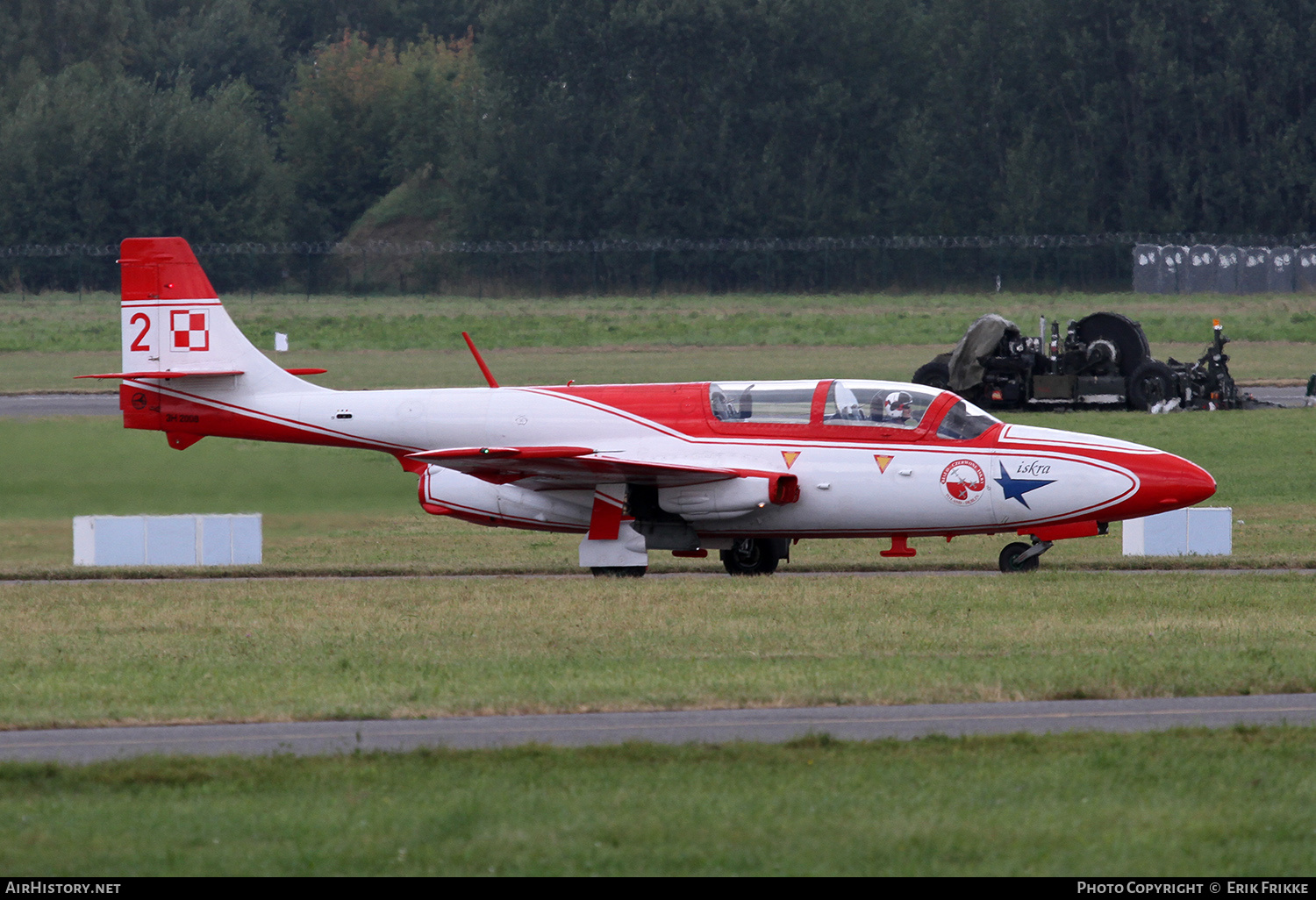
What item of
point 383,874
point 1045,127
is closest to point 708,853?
point 383,874

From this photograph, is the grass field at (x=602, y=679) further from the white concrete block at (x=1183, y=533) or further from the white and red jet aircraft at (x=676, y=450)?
the white and red jet aircraft at (x=676, y=450)

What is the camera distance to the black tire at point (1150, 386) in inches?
1398

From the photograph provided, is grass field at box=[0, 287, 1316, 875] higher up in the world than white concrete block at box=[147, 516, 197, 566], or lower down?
higher up

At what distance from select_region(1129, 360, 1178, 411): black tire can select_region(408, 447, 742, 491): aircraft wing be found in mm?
19034

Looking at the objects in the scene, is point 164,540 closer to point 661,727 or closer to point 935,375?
point 661,727

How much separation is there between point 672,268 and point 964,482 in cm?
5720

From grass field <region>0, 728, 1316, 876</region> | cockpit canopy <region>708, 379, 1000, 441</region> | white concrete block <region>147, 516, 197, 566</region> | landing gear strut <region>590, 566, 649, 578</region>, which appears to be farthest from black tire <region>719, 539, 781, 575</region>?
grass field <region>0, 728, 1316, 876</region>

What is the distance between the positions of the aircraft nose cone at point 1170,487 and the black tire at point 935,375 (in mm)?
17281

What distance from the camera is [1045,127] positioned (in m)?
82.9

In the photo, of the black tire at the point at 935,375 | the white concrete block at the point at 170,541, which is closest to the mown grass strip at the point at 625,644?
the white concrete block at the point at 170,541

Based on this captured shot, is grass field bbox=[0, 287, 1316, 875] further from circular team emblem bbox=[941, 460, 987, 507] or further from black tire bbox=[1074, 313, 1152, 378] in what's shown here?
black tire bbox=[1074, 313, 1152, 378]

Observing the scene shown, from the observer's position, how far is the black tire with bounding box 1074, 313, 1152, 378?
3616 centimetres

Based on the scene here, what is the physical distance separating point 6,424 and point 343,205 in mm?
64709

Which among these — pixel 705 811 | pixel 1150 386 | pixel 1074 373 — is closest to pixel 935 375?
pixel 1074 373
